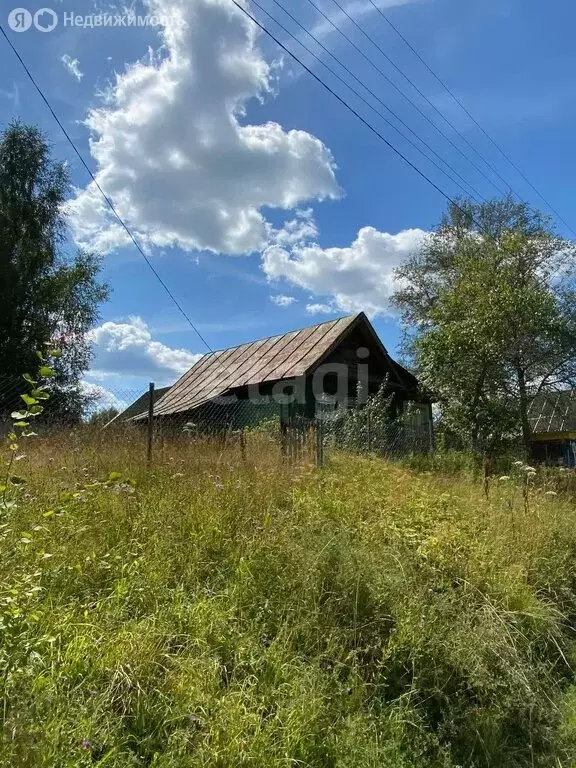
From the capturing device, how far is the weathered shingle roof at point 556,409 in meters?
15.3

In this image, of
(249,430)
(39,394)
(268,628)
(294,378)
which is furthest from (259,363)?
(39,394)

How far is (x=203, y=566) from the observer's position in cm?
348

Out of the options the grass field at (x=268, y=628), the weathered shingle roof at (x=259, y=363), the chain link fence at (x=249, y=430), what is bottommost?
the grass field at (x=268, y=628)

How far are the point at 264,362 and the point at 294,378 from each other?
1.82 meters

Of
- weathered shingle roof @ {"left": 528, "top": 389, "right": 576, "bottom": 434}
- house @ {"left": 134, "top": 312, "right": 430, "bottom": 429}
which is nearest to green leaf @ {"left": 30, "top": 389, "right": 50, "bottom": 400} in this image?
house @ {"left": 134, "top": 312, "right": 430, "bottom": 429}

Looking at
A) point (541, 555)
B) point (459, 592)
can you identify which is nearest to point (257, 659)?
point (459, 592)

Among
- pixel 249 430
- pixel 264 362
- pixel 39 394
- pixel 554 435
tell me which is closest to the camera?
pixel 39 394

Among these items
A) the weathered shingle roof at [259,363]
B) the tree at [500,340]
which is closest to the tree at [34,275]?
the weathered shingle roof at [259,363]

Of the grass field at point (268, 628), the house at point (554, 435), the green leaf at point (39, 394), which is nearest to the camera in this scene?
the green leaf at point (39, 394)

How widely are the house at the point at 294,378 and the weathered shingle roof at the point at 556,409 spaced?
3.20m

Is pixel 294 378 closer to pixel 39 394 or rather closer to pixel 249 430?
pixel 249 430

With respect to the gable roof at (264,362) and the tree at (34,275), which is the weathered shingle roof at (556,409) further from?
the tree at (34,275)

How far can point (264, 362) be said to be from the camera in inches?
544

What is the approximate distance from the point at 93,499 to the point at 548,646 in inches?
135
